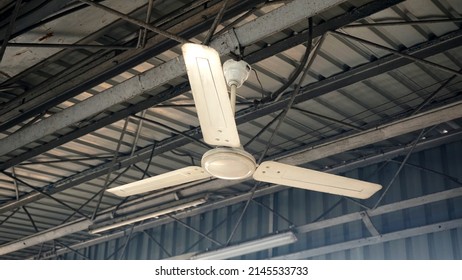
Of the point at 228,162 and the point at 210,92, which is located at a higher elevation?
the point at 210,92

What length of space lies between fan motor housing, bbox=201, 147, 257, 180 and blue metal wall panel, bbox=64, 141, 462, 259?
6.45 metres

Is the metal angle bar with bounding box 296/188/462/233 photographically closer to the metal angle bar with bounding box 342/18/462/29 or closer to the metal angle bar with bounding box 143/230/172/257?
the metal angle bar with bounding box 342/18/462/29

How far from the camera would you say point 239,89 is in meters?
10.2

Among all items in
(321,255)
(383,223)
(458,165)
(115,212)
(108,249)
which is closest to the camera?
(458,165)

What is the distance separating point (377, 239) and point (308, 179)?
6.19 metres

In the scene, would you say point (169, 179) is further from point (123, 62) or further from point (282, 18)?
point (282, 18)

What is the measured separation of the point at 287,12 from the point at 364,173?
6.61m

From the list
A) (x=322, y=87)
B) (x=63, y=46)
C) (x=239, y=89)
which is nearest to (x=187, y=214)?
(x=239, y=89)

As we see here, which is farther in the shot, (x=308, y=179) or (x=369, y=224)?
(x=369, y=224)

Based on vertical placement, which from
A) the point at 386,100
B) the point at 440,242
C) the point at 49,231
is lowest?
the point at 440,242

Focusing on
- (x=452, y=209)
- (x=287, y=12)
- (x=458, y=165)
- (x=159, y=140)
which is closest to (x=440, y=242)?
(x=452, y=209)

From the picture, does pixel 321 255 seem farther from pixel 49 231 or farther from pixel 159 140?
pixel 49 231

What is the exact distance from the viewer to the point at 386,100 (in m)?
10.7

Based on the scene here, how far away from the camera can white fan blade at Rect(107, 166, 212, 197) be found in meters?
6.85
